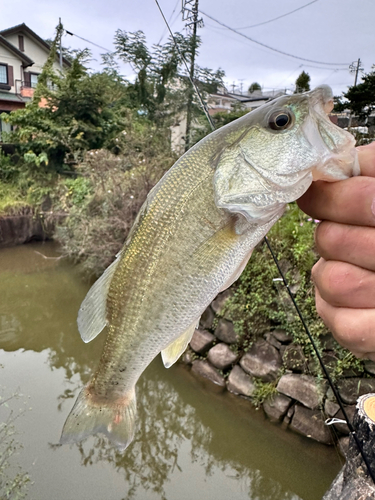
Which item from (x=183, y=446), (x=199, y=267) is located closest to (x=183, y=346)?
(x=199, y=267)

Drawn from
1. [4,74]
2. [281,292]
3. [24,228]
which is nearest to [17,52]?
[4,74]

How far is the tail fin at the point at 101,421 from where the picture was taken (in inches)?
52.3

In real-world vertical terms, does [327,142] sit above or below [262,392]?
above

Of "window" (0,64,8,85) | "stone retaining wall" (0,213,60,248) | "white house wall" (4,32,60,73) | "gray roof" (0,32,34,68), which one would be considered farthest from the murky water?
"white house wall" (4,32,60,73)

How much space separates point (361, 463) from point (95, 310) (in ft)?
5.93

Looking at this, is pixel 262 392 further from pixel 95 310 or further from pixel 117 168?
pixel 117 168

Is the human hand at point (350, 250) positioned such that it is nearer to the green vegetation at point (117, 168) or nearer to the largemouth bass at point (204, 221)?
the largemouth bass at point (204, 221)

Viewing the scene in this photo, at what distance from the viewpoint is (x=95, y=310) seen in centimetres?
130

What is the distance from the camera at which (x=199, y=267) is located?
1.16m

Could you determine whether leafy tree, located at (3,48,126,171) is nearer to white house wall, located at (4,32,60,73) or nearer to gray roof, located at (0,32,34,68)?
gray roof, located at (0,32,34,68)

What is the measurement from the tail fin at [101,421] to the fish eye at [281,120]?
112 centimetres

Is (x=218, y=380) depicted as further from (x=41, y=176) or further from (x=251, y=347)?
(x=41, y=176)

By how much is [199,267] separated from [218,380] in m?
3.93

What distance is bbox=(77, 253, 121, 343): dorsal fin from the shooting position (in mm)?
1291
